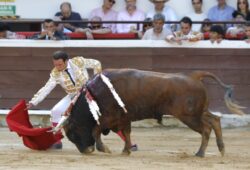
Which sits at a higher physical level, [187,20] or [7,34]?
[187,20]

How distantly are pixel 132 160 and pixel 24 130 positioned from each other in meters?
1.81

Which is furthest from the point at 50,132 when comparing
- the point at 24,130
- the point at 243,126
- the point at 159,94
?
the point at 243,126

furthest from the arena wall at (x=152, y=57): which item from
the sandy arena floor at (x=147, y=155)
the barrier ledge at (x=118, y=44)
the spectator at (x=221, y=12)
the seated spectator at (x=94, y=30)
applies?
the sandy arena floor at (x=147, y=155)

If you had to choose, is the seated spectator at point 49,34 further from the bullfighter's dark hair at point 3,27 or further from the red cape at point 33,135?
the red cape at point 33,135

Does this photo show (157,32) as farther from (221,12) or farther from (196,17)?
(221,12)

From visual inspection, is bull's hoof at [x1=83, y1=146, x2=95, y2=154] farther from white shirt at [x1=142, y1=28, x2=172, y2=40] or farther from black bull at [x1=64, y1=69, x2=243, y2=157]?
white shirt at [x1=142, y1=28, x2=172, y2=40]

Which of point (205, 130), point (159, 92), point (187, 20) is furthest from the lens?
point (187, 20)

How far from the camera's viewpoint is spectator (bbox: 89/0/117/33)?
14.3 meters

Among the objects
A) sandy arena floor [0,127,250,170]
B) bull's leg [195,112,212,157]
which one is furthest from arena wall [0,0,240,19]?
bull's leg [195,112,212,157]

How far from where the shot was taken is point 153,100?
1060 centimetres

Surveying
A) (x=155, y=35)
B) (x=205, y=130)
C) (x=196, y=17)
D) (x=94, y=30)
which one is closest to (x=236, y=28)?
(x=196, y=17)

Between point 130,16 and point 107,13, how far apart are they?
1.14 feet

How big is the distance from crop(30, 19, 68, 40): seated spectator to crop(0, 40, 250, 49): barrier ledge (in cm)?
6

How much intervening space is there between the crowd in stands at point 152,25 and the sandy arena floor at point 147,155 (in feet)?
4.35
